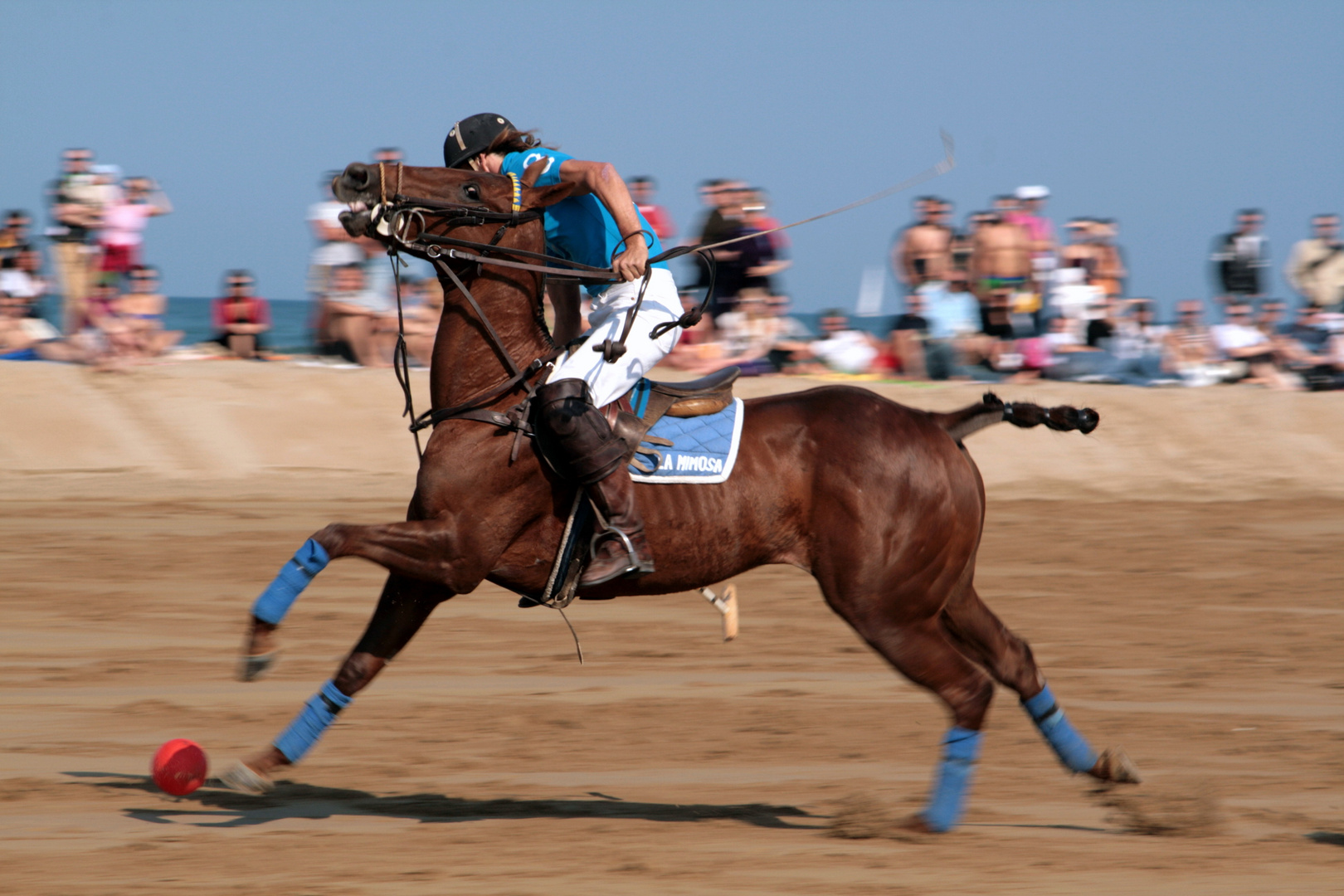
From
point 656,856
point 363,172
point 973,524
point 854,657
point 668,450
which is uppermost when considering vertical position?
point 363,172

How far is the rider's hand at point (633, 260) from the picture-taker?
5.60 meters

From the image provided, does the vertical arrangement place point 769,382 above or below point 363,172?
below

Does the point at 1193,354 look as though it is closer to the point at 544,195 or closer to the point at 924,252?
the point at 924,252

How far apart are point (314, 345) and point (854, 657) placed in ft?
25.9

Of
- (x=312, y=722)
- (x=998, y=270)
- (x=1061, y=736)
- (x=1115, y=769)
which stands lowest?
(x=1115, y=769)

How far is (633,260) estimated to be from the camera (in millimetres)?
5609

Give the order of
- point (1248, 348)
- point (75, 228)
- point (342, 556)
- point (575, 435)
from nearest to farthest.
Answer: point (342, 556) → point (575, 435) → point (75, 228) → point (1248, 348)

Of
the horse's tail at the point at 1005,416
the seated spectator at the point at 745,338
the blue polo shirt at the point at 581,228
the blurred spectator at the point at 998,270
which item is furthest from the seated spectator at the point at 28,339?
the horse's tail at the point at 1005,416

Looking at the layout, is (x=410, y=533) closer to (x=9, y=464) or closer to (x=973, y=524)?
(x=973, y=524)

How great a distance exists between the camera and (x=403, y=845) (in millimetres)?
5367

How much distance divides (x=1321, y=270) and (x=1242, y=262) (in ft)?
2.82

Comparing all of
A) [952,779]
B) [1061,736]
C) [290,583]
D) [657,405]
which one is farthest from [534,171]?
[1061,736]

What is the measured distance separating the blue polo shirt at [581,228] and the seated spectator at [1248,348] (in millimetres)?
12381

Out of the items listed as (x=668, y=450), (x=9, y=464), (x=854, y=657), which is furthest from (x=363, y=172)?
(x=9, y=464)
